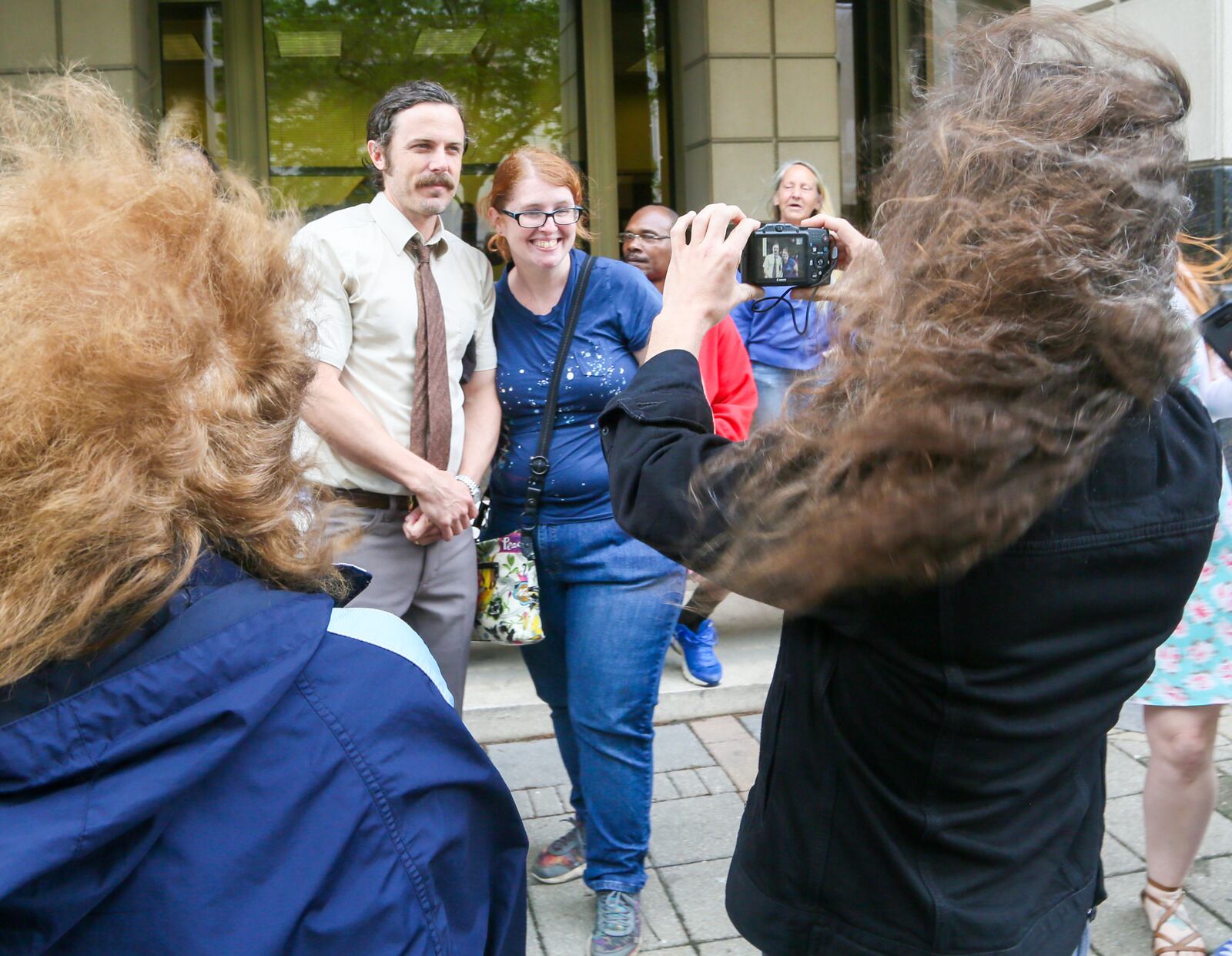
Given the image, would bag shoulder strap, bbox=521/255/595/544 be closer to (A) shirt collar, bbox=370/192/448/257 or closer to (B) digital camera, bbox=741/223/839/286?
(A) shirt collar, bbox=370/192/448/257

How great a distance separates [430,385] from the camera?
2.88m

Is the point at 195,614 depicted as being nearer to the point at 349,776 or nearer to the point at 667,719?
the point at 349,776

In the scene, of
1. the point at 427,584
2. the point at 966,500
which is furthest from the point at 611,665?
the point at 966,500

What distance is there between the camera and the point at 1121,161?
3.62ft

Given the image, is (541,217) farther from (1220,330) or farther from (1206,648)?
(1206,648)

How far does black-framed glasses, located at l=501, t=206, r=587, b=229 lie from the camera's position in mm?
2902

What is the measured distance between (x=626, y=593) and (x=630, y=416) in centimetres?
149

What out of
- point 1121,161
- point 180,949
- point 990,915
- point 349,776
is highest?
Answer: point 1121,161

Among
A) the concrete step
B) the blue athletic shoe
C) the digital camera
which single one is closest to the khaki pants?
the concrete step

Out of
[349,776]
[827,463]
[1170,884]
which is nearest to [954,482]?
[827,463]

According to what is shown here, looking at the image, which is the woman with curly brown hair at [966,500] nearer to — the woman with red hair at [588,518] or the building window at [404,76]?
the woman with red hair at [588,518]

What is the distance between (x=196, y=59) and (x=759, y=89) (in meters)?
3.14

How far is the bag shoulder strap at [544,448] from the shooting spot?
9.41 ft

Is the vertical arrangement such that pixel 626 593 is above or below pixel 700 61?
below
